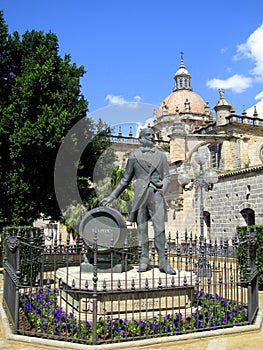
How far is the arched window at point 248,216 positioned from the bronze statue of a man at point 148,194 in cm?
1375

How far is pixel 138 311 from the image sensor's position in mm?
6129

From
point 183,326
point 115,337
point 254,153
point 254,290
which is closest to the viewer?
point 115,337

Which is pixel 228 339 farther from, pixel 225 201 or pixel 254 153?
pixel 254 153

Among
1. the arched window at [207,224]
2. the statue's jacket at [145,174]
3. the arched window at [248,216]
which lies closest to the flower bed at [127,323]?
the statue's jacket at [145,174]

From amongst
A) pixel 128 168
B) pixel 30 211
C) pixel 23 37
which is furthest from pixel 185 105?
pixel 128 168

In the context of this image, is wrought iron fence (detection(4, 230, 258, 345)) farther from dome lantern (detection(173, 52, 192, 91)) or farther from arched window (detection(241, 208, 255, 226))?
dome lantern (detection(173, 52, 192, 91))

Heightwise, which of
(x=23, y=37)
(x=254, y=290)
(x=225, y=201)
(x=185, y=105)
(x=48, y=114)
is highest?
(x=185, y=105)

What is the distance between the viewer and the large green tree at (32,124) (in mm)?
14750

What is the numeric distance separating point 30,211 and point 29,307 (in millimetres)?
9439

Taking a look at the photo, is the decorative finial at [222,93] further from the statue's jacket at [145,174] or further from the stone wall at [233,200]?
the statue's jacket at [145,174]

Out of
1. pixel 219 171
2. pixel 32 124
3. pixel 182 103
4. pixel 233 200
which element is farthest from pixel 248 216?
pixel 182 103

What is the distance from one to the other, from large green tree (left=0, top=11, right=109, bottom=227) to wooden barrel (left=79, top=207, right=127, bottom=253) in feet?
26.4

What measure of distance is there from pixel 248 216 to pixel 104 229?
14.6 meters

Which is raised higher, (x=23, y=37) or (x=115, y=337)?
(x=23, y=37)
